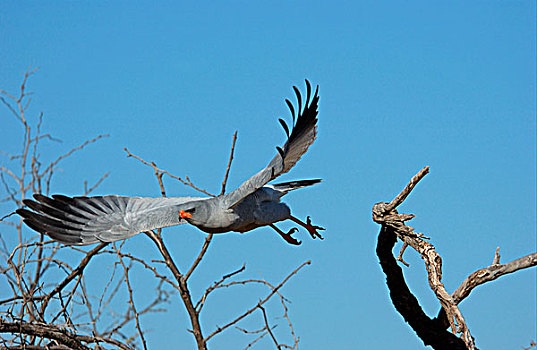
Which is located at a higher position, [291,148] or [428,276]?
[291,148]

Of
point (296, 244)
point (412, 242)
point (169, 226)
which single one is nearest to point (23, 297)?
point (169, 226)

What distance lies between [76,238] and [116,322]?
65 centimetres

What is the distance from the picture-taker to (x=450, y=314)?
324 centimetres

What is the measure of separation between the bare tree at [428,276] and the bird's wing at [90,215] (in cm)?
133

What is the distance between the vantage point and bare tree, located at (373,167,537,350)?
10.9ft

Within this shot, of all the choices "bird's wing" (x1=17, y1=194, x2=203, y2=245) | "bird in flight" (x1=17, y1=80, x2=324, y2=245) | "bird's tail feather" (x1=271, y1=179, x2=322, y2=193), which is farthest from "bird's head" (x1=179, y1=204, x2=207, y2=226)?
"bird's tail feather" (x1=271, y1=179, x2=322, y2=193)

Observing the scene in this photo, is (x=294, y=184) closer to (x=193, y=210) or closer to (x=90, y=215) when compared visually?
(x=193, y=210)

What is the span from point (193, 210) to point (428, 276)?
4.88 ft

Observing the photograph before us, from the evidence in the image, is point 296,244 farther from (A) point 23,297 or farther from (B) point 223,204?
(A) point 23,297

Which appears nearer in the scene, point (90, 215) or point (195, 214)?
point (195, 214)

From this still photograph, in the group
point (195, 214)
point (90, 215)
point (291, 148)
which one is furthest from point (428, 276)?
point (90, 215)

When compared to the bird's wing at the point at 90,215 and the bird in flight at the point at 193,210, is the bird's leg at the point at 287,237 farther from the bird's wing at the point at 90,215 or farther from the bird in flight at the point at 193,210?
the bird's wing at the point at 90,215

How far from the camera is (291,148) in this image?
3801mm

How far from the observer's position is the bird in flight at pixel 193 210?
381cm
